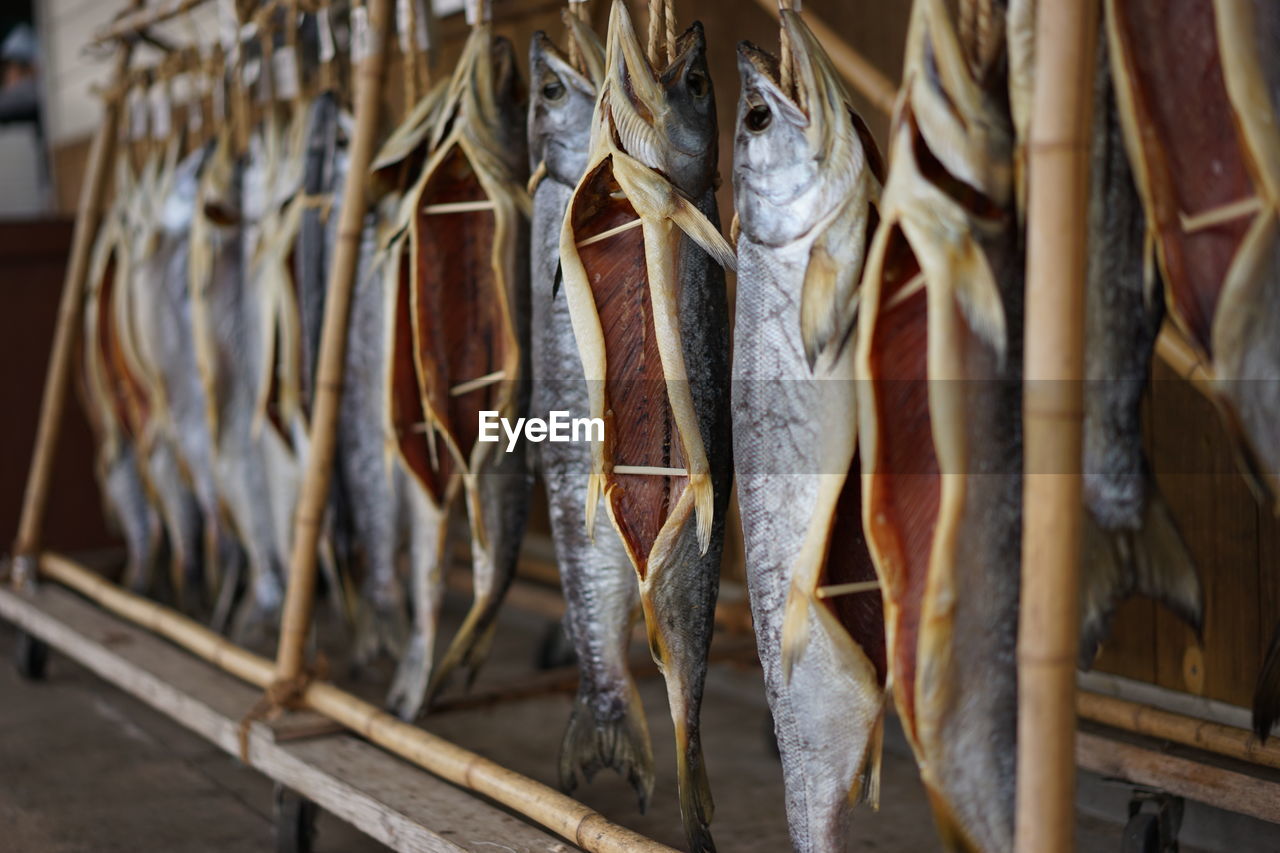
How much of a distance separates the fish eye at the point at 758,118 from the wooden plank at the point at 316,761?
1005 millimetres

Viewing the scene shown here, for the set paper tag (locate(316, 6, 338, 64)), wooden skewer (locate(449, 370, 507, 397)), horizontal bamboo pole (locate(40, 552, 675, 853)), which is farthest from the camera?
paper tag (locate(316, 6, 338, 64))

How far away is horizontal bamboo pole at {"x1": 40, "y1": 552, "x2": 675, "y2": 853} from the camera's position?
1684 mm

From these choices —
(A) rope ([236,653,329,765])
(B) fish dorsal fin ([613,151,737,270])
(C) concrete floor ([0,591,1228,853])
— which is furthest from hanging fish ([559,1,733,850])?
(A) rope ([236,653,329,765])

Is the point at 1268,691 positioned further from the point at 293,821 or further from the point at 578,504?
the point at 293,821

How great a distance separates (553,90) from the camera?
1.83 m

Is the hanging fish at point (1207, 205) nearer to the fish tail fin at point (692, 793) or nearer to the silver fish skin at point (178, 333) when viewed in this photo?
the fish tail fin at point (692, 793)

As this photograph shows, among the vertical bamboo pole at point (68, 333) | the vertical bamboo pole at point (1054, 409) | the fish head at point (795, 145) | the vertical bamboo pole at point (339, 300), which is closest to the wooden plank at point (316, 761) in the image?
the vertical bamboo pole at point (339, 300)

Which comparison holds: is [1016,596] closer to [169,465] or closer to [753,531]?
[753,531]

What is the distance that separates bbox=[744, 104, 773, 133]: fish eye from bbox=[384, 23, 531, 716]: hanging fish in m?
0.68

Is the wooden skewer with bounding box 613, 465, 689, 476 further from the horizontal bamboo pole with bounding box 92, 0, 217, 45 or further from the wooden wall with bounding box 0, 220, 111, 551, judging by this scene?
the wooden wall with bounding box 0, 220, 111, 551

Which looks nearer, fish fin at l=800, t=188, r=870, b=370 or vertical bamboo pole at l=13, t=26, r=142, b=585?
fish fin at l=800, t=188, r=870, b=370

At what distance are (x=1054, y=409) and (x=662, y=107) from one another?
27.8 inches

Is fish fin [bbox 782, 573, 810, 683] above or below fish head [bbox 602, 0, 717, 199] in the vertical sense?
below

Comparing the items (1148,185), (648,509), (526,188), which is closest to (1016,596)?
(1148,185)
